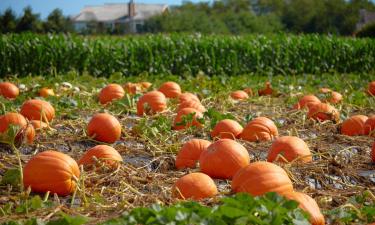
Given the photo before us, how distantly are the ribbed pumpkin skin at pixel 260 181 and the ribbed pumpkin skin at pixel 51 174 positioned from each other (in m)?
1.03

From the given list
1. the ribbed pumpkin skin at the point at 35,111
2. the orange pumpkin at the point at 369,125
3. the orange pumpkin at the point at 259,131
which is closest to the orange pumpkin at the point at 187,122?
the orange pumpkin at the point at 259,131

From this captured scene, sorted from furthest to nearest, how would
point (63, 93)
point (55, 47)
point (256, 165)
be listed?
point (55, 47), point (63, 93), point (256, 165)

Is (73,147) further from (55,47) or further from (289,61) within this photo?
(289,61)

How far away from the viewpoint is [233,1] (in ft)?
317

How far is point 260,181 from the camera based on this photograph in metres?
3.07

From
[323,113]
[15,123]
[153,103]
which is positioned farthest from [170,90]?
[15,123]

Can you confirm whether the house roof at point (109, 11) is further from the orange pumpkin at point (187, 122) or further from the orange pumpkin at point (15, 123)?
the orange pumpkin at point (15, 123)

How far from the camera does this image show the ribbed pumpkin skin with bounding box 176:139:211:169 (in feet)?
14.0

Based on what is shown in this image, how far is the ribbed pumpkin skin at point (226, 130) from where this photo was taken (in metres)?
5.17

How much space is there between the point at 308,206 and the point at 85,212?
3.62 ft

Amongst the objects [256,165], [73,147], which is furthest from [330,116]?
[256,165]

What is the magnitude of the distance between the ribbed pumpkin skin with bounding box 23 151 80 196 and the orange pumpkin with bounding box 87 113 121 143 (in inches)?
64.7

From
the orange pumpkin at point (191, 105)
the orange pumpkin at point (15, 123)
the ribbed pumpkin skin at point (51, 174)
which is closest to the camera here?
the ribbed pumpkin skin at point (51, 174)

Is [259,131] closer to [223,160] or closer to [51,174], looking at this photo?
[223,160]
